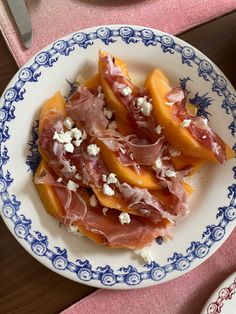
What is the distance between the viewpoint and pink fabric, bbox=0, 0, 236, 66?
1182 millimetres

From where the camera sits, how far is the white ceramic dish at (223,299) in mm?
1131

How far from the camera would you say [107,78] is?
1067 mm

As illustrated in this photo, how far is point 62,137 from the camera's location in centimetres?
106

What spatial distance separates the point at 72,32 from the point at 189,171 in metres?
0.37

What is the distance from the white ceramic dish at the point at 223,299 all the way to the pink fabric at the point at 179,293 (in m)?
0.03

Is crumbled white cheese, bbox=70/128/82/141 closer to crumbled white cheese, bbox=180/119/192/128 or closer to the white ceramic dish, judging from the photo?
crumbled white cheese, bbox=180/119/192/128

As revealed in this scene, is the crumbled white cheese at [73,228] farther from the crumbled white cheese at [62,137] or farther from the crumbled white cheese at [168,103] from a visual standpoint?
the crumbled white cheese at [168,103]

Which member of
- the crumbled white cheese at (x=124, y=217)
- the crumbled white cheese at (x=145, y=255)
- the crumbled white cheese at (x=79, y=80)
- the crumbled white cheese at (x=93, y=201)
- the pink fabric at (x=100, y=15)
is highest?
the pink fabric at (x=100, y=15)

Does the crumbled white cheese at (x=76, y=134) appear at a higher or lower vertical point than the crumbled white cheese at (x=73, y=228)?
A: higher

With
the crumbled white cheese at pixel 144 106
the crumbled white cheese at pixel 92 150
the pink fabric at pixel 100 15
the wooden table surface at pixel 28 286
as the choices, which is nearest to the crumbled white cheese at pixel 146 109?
the crumbled white cheese at pixel 144 106

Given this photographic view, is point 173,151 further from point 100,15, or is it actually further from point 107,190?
point 100,15

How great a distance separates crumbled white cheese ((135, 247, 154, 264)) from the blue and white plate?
11 mm

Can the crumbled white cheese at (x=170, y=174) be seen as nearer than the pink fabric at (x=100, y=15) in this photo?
Yes

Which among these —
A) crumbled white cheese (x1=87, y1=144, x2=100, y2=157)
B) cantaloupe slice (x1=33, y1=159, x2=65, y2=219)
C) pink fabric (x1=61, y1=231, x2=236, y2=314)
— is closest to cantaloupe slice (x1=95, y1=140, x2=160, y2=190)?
crumbled white cheese (x1=87, y1=144, x2=100, y2=157)
